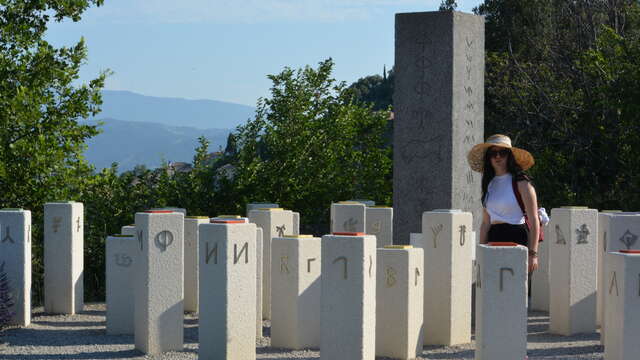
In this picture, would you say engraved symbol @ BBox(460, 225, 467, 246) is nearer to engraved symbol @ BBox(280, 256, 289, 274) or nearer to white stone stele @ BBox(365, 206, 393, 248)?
engraved symbol @ BBox(280, 256, 289, 274)

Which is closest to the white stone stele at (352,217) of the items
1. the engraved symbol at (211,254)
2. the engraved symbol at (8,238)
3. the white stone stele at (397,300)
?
the white stone stele at (397,300)

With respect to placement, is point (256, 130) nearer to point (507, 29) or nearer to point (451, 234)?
point (451, 234)

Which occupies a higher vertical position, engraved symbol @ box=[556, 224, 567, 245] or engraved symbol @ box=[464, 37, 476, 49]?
engraved symbol @ box=[464, 37, 476, 49]

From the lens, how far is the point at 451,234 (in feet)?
27.2

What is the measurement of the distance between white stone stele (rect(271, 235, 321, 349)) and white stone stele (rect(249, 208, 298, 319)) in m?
1.57

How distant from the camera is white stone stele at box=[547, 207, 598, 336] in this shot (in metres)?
9.08

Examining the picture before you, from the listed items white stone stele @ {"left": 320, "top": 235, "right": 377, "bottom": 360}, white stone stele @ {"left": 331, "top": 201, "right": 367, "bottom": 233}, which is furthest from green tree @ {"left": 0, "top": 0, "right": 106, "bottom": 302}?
white stone stele @ {"left": 320, "top": 235, "right": 377, "bottom": 360}

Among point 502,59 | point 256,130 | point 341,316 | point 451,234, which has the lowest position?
point 341,316

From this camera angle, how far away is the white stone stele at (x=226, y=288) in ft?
23.5

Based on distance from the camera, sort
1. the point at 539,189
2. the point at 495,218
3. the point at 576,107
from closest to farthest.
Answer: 1. the point at 495,218
2. the point at 539,189
3. the point at 576,107

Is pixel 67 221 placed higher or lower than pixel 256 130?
lower

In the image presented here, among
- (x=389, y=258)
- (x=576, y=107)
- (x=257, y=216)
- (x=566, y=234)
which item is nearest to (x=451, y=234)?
(x=389, y=258)

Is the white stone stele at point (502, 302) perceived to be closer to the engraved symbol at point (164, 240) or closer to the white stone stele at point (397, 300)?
the white stone stele at point (397, 300)

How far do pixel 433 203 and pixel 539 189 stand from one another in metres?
7.53
